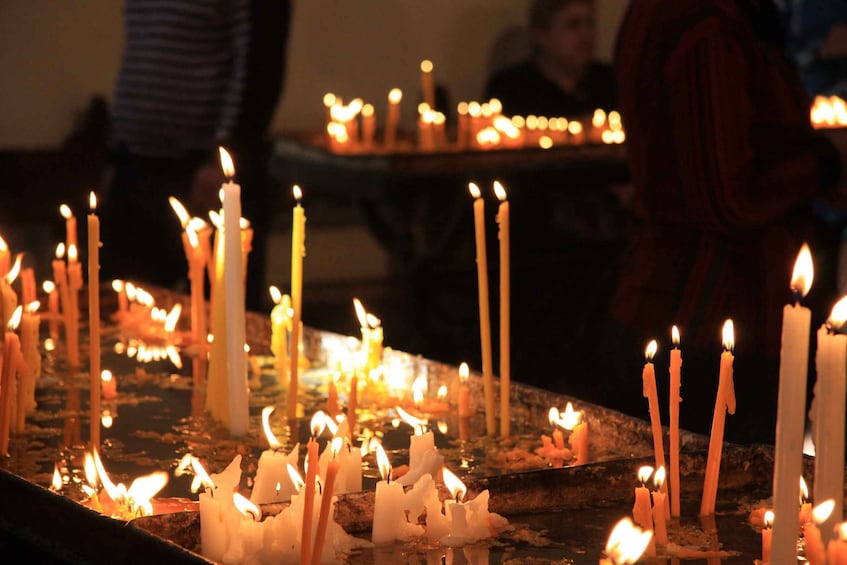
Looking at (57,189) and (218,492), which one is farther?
(57,189)

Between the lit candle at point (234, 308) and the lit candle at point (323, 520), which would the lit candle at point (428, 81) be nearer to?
the lit candle at point (234, 308)

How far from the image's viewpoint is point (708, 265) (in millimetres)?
2584

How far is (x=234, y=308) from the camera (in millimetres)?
1749

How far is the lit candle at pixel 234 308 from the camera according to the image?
1705 mm

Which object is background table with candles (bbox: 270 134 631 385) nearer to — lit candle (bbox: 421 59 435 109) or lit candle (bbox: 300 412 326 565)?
lit candle (bbox: 421 59 435 109)

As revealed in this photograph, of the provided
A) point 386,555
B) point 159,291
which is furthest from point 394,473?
point 159,291

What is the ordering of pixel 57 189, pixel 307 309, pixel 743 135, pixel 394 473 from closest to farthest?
pixel 394 473 < pixel 743 135 < pixel 57 189 < pixel 307 309

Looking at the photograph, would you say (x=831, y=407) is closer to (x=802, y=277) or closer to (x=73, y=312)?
(x=802, y=277)

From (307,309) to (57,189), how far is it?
3.97ft

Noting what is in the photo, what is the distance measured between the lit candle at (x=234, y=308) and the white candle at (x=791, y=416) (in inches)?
33.5

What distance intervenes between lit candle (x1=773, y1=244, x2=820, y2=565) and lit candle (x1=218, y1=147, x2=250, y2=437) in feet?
2.79

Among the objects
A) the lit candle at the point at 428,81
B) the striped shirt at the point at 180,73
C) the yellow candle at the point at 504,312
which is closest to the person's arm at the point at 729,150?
the yellow candle at the point at 504,312

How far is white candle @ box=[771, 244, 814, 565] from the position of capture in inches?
37.1

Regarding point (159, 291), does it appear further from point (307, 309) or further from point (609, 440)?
point (307, 309)
